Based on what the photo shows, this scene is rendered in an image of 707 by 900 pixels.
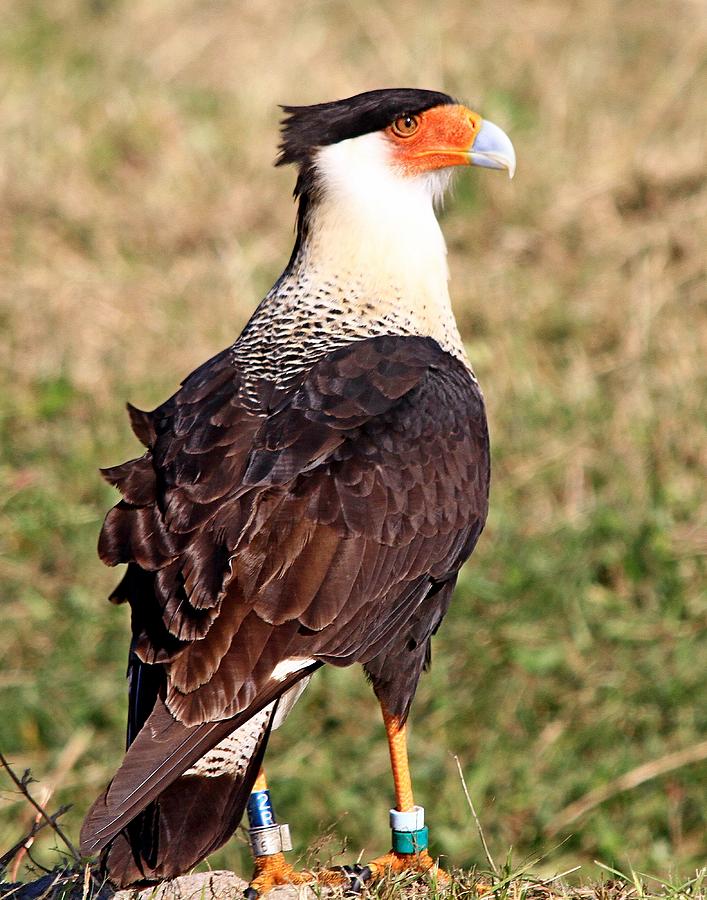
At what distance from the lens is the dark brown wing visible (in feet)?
9.64

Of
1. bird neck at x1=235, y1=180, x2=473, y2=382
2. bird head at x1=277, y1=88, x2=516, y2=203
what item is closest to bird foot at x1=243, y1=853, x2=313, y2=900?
bird neck at x1=235, y1=180, x2=473, y2=382

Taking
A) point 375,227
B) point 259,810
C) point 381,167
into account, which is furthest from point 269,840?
point 381,167

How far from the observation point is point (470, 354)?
6746mm

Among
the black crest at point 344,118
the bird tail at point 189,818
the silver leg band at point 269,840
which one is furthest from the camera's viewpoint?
the black crest at point 344,118

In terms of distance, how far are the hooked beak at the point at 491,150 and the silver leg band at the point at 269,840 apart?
1944 mm

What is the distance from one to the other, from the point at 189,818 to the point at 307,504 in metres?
0.75

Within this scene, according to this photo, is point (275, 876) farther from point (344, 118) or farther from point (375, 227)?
point (344, 118)

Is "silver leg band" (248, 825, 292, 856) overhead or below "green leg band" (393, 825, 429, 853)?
overhead

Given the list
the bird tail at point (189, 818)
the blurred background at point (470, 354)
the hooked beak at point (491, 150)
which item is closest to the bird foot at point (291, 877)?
the bird tail at point (189, 818)

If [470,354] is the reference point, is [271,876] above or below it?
below

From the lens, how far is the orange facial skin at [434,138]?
394cm

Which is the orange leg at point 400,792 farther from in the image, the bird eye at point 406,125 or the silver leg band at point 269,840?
the bird eye at point 406,125

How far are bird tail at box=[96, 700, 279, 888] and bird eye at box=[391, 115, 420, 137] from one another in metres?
1.79

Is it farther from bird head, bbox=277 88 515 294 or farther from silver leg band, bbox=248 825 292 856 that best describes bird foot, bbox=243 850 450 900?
bird head, bbox=277 88 515 294
